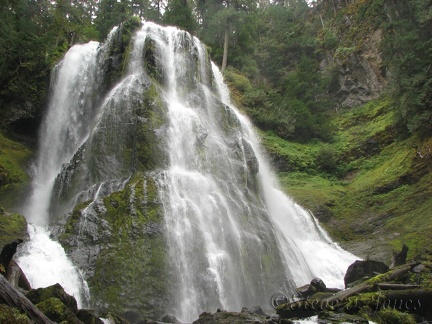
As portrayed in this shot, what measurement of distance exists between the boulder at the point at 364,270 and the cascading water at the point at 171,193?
85.6 inches

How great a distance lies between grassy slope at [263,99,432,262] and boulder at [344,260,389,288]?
2754 millimetres

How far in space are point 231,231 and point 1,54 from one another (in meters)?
17.1

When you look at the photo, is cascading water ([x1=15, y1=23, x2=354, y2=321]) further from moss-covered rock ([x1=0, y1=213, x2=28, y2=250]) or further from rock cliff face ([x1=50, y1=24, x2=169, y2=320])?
moss-covered rock ([x1=0, y1=213, x2=28, y2=250])

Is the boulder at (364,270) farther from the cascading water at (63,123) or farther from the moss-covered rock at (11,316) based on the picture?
the moss-covered rock at (11,316)

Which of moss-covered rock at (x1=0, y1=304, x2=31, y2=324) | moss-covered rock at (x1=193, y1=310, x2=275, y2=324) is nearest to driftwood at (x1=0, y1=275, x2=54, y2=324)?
moss-covered rock at (x1=0, y1=304, x2=31, y2=324)

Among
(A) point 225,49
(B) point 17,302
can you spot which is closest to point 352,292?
(B) point 17,302

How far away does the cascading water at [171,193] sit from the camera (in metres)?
12.1

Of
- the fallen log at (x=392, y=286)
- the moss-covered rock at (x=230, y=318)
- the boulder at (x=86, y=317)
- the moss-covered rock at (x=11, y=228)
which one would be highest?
the moss-covered rock at (x=11, y=228)

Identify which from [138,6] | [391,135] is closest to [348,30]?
[391,135]

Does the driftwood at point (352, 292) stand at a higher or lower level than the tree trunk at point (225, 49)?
lower

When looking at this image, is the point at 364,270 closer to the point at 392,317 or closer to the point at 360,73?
the point at 392,317

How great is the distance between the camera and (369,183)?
22156mm

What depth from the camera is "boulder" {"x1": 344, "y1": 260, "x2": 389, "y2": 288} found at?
1243 cm

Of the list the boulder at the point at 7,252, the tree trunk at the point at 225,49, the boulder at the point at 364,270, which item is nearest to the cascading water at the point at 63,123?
the boulder at the point at 7,252
